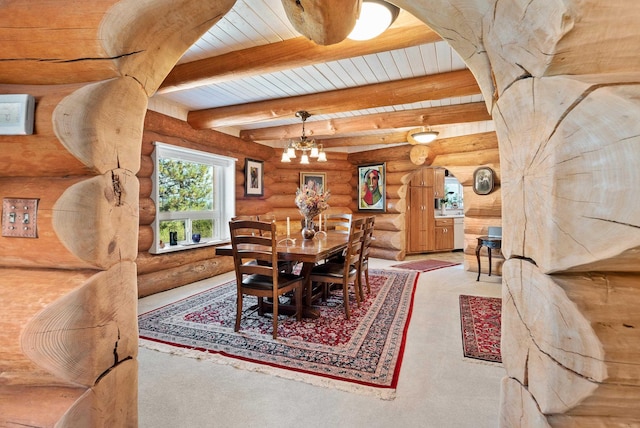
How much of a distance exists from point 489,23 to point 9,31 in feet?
4.80

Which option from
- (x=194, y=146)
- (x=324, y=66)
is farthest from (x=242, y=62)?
(x=194, y=146)

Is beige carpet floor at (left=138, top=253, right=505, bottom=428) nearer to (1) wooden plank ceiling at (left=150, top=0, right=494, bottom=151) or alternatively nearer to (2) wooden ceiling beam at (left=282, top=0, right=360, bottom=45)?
(2) wooden ceiling beam at (left=282, top=0, right=360, bottom=45)

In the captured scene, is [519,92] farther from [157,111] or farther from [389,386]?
A: [157,111]

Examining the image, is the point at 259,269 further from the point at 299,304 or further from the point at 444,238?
the point at 444,238

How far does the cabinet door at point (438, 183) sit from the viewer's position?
714cm

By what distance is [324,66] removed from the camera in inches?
118

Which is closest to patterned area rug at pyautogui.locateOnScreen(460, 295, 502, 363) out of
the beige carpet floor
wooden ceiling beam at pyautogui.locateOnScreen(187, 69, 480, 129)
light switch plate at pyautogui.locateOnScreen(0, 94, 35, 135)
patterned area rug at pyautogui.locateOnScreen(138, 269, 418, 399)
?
the beige carpet floor

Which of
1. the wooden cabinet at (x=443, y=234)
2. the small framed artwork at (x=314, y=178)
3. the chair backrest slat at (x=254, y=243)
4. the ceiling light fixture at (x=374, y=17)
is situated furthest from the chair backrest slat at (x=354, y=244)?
the wooden cabinet at (x=443, y=234)

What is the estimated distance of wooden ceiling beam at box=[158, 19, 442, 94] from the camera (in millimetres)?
2232

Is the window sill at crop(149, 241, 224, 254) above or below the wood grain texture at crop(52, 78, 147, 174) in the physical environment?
below

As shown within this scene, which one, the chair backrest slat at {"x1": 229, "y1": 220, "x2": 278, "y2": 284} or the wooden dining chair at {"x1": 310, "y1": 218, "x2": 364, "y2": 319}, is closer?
the chair backrest slat at {"x1": 229, "y1": 220, "x2": 278, "y2": 284}

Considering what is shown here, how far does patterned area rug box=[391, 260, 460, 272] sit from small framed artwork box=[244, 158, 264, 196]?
9.91 ft

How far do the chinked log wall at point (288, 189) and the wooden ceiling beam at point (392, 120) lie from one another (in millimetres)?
820

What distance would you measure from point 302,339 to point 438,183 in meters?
5.92
